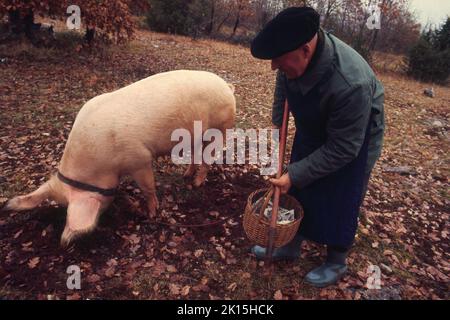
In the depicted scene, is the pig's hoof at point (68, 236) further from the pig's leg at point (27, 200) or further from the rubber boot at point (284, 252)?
the rubber boot at point (284, 252)

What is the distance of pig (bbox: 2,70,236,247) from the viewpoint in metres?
3.38

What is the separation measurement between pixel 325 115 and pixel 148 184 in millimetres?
2215

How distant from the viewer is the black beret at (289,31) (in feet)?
7.27

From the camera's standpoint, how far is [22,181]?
15.6ft

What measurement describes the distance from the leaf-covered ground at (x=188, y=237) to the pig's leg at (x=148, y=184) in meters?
Answer: 0.15

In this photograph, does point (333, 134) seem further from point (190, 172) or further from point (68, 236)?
point (190, 172)

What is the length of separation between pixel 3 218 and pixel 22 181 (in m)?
0.92

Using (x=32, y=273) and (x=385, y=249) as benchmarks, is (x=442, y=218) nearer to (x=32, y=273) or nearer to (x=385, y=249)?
(x=385, y=249)

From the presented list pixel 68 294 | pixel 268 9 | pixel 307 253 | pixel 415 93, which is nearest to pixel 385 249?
pixel 307 253

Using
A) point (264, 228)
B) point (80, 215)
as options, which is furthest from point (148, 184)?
point (264, 228)

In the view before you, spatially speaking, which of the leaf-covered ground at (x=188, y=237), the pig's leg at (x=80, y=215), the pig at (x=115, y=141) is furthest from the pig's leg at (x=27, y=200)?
the leaf-covered ground at (x=188, y=237)
